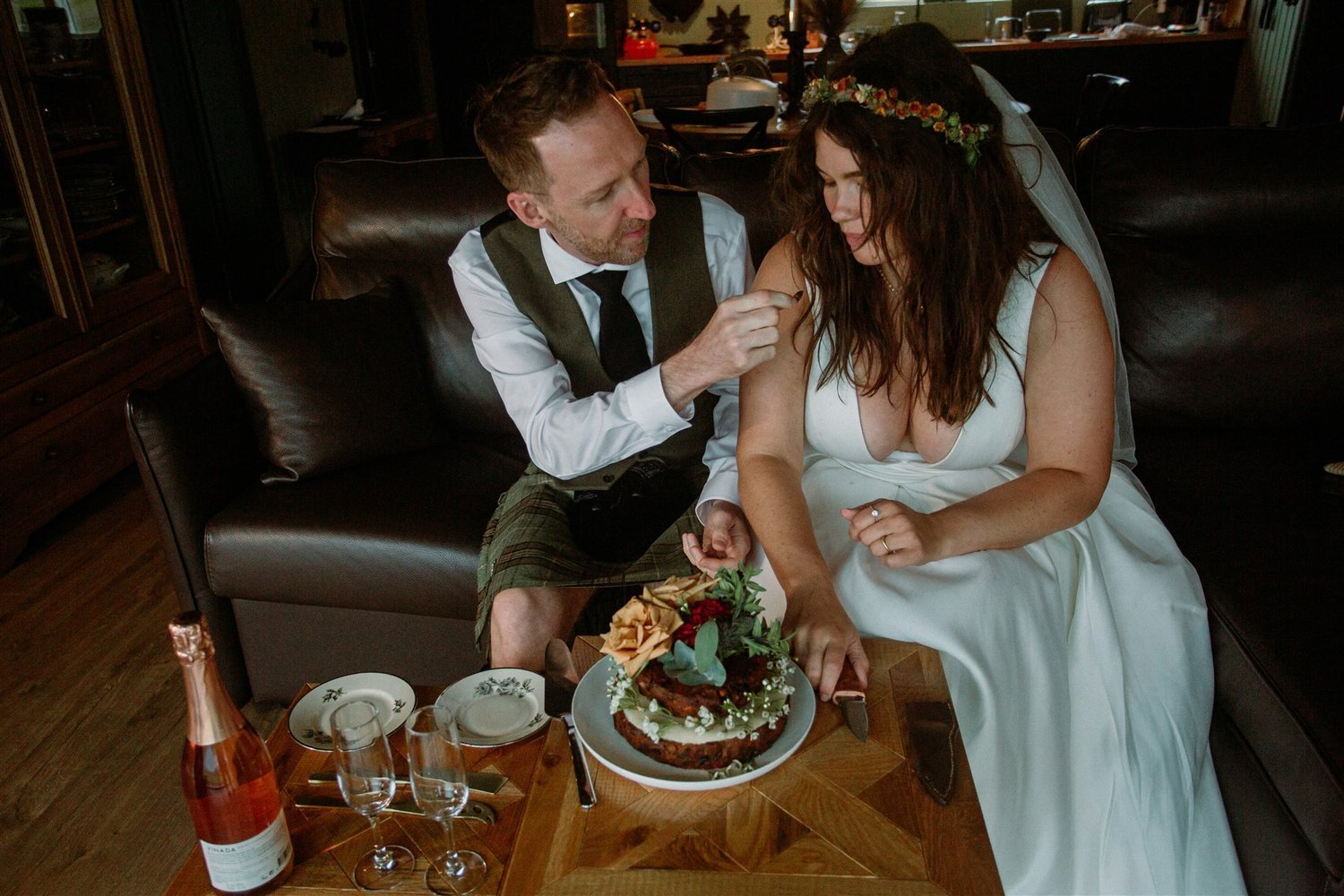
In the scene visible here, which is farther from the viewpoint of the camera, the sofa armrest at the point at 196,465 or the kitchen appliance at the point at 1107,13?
the kitchen appliance at the point at 1107,13

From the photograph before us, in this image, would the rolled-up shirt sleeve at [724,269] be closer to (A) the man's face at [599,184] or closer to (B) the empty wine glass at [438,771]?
(A) the man's face at [599,184]

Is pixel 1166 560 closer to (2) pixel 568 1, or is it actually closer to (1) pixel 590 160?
(1) pixel 590 160

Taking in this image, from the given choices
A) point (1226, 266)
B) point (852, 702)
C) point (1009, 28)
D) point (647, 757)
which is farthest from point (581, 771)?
point (1009, 28)

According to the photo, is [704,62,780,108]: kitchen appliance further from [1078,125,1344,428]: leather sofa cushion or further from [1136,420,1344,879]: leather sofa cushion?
[1136,420,1344,879]: leather sofa cushion

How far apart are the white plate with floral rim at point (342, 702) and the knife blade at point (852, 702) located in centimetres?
55

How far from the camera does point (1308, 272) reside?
2.05m

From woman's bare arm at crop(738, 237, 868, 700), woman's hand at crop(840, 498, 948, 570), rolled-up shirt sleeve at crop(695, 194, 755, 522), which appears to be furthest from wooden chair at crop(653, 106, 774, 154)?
woman's hand at crop(840, 498, 948, 570)

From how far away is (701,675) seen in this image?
1.08 metres

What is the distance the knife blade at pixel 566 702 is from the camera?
112 centimetres

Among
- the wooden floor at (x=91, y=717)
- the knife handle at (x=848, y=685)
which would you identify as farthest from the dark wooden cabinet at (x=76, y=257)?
the knife handle at (x=848, y=685)

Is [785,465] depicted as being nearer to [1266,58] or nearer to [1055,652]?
→ [1055,652]

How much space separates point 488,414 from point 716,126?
212 centimetres

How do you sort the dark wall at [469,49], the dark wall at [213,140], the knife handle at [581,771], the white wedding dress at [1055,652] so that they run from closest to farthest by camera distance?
the knife handle at [581,771] < the white wedding dress at [1055,652] < the dark wall at [213,140] < the dark wall at [469,49]

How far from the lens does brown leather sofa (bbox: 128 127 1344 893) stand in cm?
194
